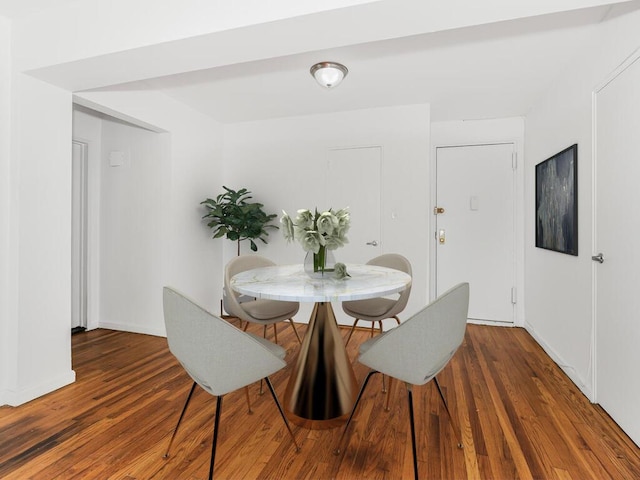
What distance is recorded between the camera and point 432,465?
5.57 ft

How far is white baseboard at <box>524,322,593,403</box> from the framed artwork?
861mm

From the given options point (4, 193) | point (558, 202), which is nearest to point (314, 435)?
point (4, 193)

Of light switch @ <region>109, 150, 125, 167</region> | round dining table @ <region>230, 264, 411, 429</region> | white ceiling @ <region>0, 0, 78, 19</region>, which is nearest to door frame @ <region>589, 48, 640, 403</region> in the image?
round dining table @ <region>230, 264, 411, 429</region>

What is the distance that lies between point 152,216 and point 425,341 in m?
3.13

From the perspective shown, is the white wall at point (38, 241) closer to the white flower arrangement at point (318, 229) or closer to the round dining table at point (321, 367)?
the round dining table at point (321, 367)

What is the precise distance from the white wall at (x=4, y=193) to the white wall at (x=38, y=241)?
0.08 feet

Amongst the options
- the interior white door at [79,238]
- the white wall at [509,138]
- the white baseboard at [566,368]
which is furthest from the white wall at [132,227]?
the white baseboard at [566,368]

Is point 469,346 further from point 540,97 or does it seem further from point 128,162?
point 128,162

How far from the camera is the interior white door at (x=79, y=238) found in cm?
380

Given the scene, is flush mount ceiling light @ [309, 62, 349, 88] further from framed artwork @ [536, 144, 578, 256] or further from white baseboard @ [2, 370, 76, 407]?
white baseboard @ [2, 370, 76, 407]

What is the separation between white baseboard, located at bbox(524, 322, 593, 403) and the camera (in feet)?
7.86

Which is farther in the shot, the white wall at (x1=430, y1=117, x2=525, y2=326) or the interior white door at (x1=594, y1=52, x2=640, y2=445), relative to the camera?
the white wall at (x1=430, y1=117, x2=525, y2=326)

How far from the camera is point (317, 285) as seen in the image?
1883 millimetres

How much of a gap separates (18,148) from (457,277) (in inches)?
162
